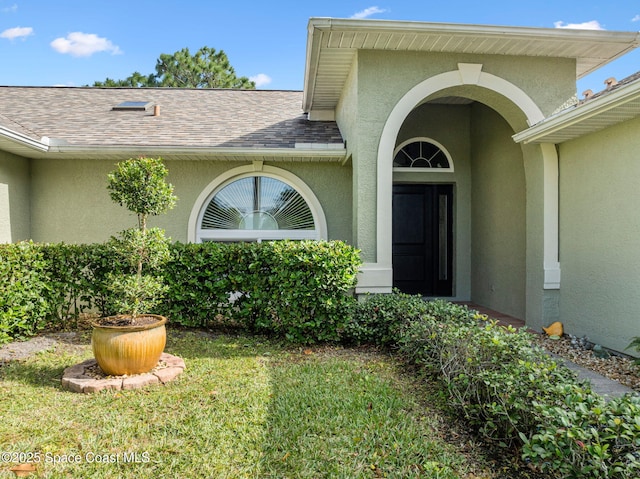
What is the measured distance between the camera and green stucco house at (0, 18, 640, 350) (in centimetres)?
561

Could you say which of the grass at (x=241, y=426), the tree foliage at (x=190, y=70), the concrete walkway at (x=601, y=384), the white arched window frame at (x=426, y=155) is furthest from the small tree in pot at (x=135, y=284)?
the tree foliage at (x=190, y=70)

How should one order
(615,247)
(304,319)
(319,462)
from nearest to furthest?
(319,462)
(615,247)
(304,319)

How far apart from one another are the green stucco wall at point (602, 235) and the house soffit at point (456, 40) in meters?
1.49

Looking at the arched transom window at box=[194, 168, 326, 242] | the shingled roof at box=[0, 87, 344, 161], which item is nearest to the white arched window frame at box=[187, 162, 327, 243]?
the arched transom window at box=[194, 168, 326, 242]

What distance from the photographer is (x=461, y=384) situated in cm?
358

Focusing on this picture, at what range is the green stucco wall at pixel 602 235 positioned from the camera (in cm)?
501

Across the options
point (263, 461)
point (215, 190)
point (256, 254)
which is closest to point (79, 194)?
point (215, 190)

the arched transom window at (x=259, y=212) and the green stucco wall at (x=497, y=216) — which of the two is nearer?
the green stucco wall at (x=497, y=216)

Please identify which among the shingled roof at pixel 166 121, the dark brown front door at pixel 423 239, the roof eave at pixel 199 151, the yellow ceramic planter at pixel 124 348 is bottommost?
the yellow ceramic planter at pixel 124 348

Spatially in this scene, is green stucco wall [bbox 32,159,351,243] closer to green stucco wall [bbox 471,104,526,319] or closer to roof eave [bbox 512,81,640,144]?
green stucco wall [bbox 471,104,526,319]

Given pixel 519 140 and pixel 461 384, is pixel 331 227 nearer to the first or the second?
pixel 519 140

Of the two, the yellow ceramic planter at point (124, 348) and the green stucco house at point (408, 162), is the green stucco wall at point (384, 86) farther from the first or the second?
the yellow ceramic planter at point (124, 348)

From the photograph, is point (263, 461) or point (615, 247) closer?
point (263, 461)

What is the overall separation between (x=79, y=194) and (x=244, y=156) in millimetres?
3283
